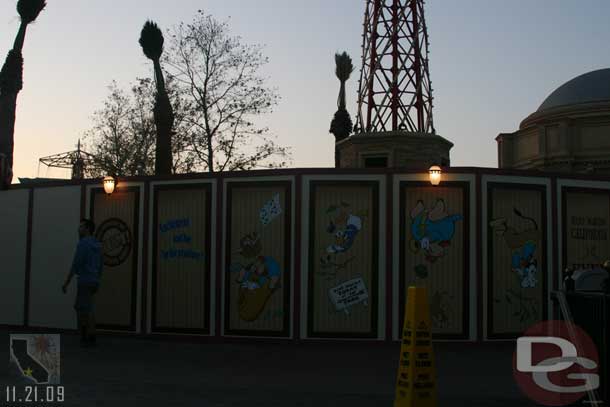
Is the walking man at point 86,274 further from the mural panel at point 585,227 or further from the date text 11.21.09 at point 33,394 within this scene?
the mural panel at point 585,227

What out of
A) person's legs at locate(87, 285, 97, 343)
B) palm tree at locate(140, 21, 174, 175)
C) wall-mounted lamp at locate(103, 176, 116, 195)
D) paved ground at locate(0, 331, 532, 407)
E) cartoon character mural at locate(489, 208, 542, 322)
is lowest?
paved ground at locate(0, 331, 532, 407)

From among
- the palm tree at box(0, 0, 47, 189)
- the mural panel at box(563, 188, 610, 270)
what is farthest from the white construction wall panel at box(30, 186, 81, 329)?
the palm tree at box(0, 0, 47, 189)

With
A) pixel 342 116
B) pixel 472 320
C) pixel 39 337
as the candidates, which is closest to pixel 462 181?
pixel 472 320

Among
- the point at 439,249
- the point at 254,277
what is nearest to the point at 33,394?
the point at 254,277

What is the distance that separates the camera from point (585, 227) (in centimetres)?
1284

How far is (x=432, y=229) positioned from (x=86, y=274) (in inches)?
219

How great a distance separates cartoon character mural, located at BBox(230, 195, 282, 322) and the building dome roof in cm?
3023

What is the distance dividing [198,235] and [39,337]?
471 centimetres

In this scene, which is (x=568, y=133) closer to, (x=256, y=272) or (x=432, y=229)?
(x=432, y=229)

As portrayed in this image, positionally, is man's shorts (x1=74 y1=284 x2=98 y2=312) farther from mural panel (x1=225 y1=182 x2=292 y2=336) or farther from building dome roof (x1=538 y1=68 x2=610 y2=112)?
building dome roof (x1=538 y1=68 x2=610 y2=112)

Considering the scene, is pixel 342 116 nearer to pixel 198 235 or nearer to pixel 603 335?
pixel 198 235

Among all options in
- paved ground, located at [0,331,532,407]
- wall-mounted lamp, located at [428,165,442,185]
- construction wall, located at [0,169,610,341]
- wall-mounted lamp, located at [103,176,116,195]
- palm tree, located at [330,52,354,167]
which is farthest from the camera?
palm tree, located at [330,52,354,167]

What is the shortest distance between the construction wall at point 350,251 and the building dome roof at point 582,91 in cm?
2822

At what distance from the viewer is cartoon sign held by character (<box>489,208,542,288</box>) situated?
12312mm
